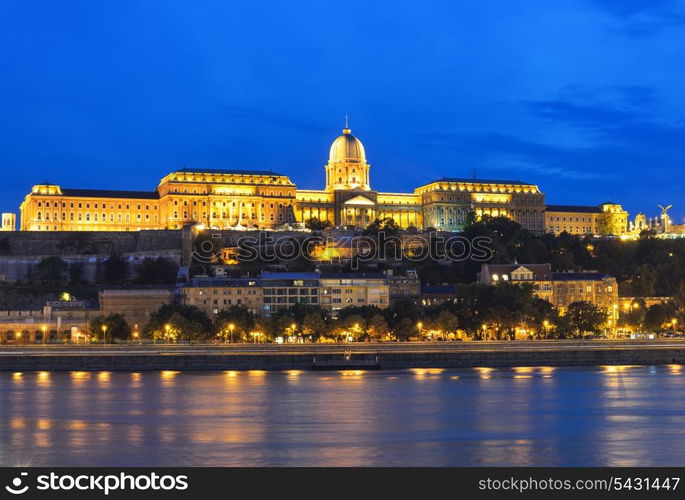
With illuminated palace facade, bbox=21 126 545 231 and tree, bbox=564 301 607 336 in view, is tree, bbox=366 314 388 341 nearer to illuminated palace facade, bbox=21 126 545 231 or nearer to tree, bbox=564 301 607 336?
tree, bbox=564 301 607 336

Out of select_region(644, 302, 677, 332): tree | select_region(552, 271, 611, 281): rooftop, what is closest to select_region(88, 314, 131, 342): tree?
select_region(552, 271, 611, 281): rooftop

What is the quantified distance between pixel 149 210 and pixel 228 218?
903 centimetres

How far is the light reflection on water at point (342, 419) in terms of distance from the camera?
1297 inches

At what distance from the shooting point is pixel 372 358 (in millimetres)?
62000

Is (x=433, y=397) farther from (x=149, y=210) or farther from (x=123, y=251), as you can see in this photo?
(x=149, y=210)

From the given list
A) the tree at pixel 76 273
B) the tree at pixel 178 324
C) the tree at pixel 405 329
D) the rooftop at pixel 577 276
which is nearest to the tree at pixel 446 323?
the tree at pixel 405 329

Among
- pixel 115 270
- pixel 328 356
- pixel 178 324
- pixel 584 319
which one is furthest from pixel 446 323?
pixel 115 270

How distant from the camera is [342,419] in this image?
40000 mm

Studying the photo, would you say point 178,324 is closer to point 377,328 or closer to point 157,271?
point 377,328

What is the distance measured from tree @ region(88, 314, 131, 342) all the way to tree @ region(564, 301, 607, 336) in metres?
30.0

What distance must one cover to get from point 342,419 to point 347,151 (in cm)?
10199
